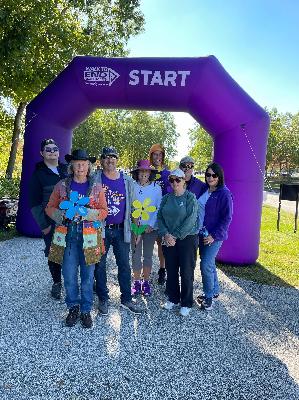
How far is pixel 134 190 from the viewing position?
4.17 meters

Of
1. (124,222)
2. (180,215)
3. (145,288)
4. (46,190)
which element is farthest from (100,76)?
(145,288)

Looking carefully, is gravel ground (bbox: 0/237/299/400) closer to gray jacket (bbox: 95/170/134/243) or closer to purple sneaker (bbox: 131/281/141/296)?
purple sneaker (bbox: 131/281/141/296)

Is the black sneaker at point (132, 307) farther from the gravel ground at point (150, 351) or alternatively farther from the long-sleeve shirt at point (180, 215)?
the long-sleeve shirt at point (180, 215)

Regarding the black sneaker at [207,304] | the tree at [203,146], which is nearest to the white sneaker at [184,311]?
the black sneaker at [207,304]

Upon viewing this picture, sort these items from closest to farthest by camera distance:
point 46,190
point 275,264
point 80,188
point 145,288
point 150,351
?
1. point 150,351
2. point 80,188
3. point 46,190
4. point 145,288
5. point 275,264

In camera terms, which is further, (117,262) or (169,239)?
(117,262)

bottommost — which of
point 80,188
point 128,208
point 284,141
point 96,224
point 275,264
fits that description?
point 275,264

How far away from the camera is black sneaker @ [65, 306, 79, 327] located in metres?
3.76

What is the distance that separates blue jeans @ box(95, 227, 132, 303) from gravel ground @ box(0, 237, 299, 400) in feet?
0.82

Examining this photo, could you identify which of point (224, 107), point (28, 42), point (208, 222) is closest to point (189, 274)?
point (208, 222)

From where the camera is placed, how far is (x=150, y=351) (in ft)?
11.0

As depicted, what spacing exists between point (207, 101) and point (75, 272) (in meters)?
3.59

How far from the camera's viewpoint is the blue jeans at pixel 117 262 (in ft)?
13.2

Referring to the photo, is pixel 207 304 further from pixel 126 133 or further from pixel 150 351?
pixel 126 133
